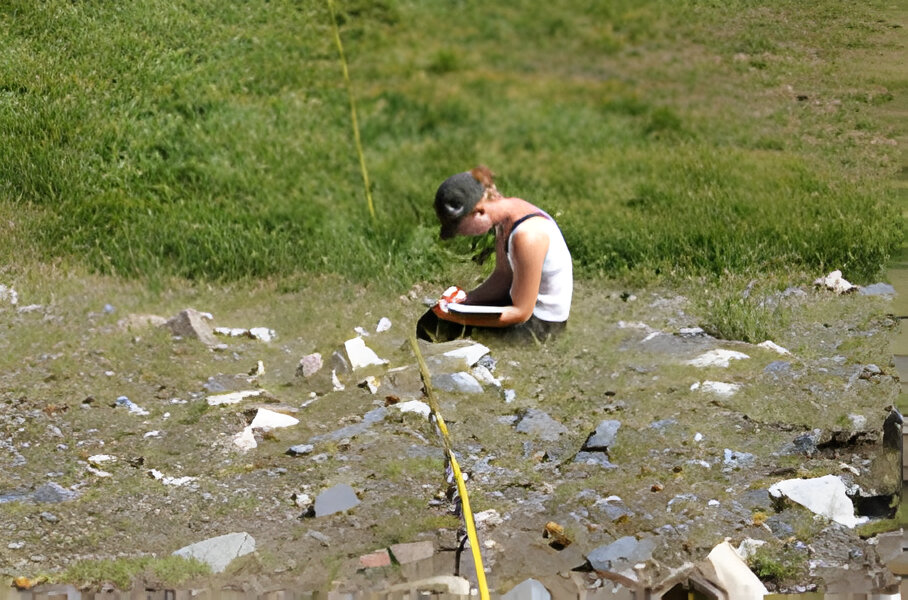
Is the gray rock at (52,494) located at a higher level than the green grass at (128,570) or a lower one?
higher

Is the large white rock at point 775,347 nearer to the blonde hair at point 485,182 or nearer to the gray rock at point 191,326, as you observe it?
the blonde hair at point 485,182

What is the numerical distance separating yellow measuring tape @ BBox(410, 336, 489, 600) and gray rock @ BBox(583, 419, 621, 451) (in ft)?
1.38

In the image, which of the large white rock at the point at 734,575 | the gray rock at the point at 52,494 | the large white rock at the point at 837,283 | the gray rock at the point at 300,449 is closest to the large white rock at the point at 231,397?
the gray rock at the point at 300,449

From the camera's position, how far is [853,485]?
377cm

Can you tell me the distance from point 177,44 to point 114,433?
1265 millimetres

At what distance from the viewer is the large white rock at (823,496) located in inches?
144

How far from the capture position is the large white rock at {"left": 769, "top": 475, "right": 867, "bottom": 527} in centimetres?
365

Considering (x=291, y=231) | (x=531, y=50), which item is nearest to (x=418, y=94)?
(x=531, y=50)

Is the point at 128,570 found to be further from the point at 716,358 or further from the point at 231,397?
the point at 716,358

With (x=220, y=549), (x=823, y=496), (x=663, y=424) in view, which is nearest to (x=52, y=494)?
(x=220, y=549)

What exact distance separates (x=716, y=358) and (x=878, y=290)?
1.80 ft

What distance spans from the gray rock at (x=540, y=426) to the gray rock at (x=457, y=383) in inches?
7.6

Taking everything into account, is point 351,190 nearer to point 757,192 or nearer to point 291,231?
point 291,231

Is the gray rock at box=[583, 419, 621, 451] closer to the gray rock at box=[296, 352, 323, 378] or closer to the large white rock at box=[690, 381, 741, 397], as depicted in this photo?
the large white rock at box=[690, 381, 741, 397]
